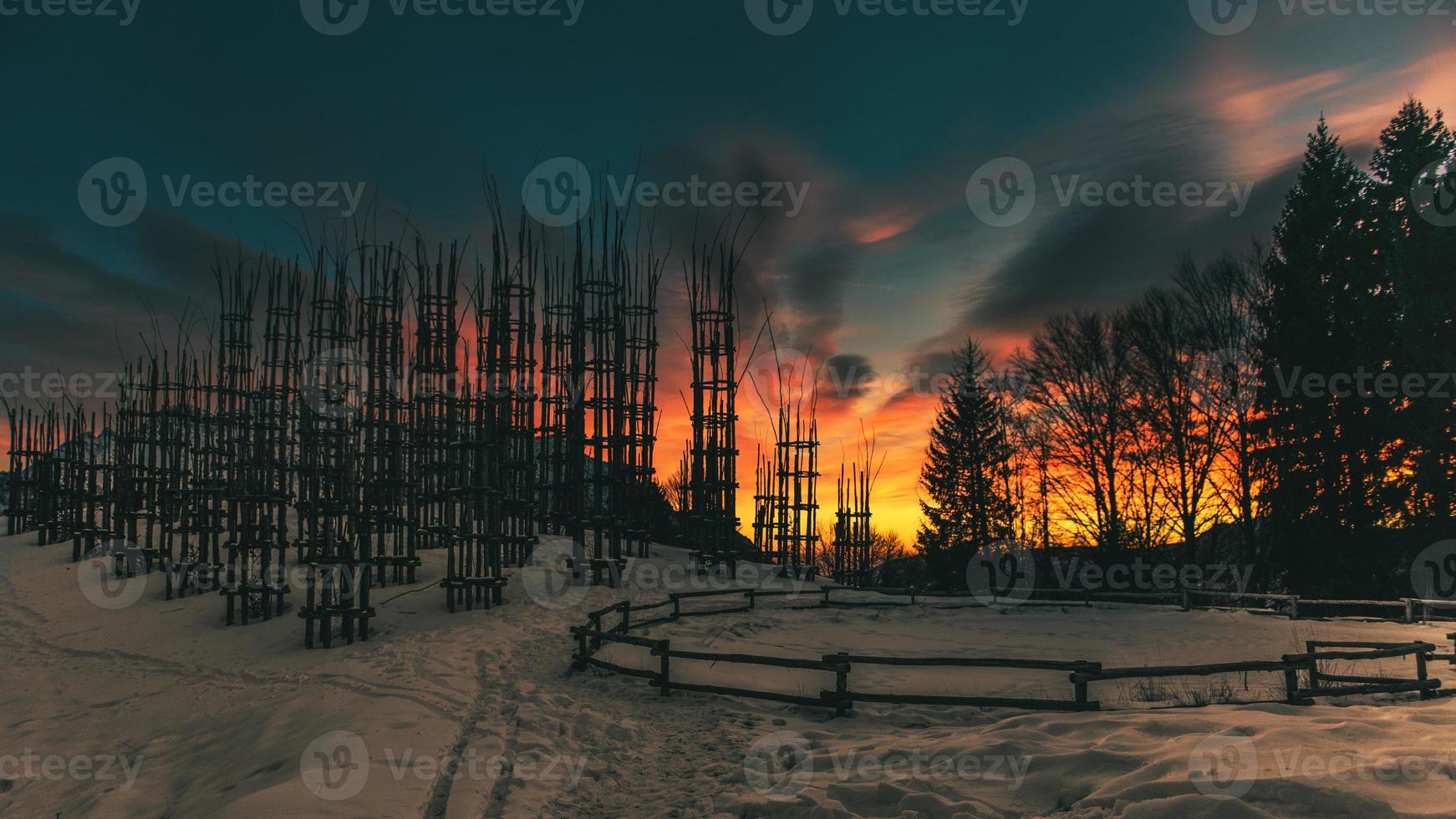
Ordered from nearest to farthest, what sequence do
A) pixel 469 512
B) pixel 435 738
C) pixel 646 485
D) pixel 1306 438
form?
pixel 435 738
pixel 469 512
pixel 646 485
pixel 1306 438

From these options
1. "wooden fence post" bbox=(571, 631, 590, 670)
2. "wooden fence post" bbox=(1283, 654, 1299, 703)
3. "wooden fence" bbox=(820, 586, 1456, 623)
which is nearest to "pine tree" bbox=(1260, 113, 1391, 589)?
"wooden fence" bbox=(820, 586, 1456, 623)

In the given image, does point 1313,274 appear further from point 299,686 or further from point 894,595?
point 299,686

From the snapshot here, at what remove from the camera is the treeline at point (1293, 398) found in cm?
2239

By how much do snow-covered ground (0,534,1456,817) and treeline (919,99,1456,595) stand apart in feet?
30.9

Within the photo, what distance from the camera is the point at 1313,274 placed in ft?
→ 85.1

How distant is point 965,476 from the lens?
3781cm

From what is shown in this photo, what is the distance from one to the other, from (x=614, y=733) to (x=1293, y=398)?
2675 cm

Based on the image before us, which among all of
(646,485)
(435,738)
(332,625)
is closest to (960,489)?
(646,485)

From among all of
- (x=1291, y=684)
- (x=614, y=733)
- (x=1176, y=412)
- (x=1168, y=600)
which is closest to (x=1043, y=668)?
(x=1291, y=684)

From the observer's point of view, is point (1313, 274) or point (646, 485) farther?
point (1313, 274)

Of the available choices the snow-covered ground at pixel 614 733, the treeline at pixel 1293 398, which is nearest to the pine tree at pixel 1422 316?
the treeline at pixel 1293 398

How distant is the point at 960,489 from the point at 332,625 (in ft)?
97.4

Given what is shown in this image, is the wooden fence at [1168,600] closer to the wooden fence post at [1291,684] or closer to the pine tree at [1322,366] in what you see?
the pine tree at [1322,366]

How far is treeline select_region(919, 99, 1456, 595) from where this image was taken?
2239 centimetres
